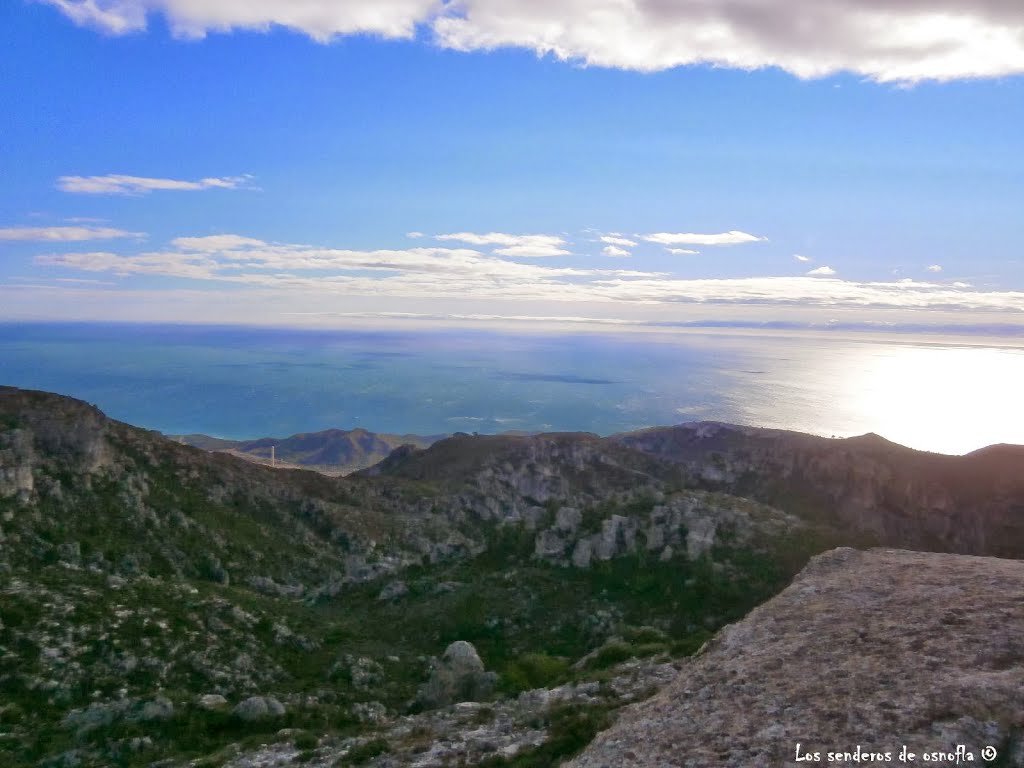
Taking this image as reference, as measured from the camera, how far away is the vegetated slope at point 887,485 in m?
74.8

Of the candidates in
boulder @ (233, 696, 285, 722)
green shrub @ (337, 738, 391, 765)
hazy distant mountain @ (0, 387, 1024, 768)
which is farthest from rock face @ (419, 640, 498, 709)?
green shrub @ (337, 738, 391, 765)

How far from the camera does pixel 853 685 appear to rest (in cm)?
1185

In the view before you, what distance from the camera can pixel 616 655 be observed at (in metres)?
21.7

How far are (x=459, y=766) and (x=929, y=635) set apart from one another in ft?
33.6

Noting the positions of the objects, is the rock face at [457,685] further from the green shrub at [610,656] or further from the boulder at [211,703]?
the boulder at [211,703]

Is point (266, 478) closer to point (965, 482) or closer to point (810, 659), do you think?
point (810, 659)

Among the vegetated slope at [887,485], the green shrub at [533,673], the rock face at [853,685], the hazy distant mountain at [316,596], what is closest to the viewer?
the rock face at [853,685]

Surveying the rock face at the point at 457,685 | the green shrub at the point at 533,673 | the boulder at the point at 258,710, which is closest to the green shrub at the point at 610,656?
the green shrub at the point at 533,673

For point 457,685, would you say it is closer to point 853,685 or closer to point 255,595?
point 853,685

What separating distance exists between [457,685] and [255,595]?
20.6 m

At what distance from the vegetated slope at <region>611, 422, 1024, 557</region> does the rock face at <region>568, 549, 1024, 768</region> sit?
56.4 m

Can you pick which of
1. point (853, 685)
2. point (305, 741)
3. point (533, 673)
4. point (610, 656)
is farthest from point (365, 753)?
point (853, 685)

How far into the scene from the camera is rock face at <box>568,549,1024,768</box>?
399 inches

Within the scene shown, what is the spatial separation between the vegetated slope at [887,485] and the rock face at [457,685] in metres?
57.0
